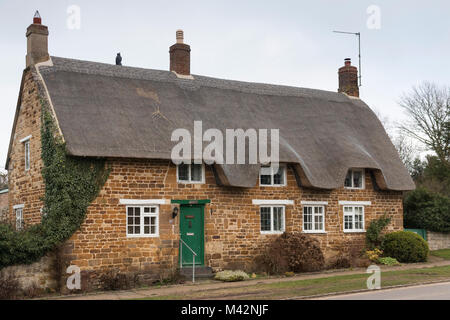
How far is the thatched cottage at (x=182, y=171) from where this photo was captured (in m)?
17.6

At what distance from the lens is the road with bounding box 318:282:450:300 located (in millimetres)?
13101

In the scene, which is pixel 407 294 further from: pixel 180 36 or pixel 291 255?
pixel 180 36

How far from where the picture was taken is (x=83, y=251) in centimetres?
1683

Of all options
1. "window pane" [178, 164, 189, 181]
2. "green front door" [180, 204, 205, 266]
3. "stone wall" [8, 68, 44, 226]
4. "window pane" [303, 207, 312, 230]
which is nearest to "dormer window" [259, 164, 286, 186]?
"window pane" [303, 207, 312, 230]

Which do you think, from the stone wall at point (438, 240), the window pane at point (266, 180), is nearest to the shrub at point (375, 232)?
the window pane at point (266, 180)

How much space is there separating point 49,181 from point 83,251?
243 centimetres

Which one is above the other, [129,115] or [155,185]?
[129,115]

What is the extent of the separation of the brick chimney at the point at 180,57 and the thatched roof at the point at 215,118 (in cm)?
53

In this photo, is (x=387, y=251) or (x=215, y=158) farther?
(x=387, y=251)

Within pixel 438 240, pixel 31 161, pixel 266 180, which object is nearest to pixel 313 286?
pixel 266 180

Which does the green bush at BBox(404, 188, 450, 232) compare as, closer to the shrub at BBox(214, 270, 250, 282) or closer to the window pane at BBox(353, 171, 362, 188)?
the window pane at BBox(353, 171, 362, 188)

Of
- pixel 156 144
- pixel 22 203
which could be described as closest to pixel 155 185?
pixel 156 144
